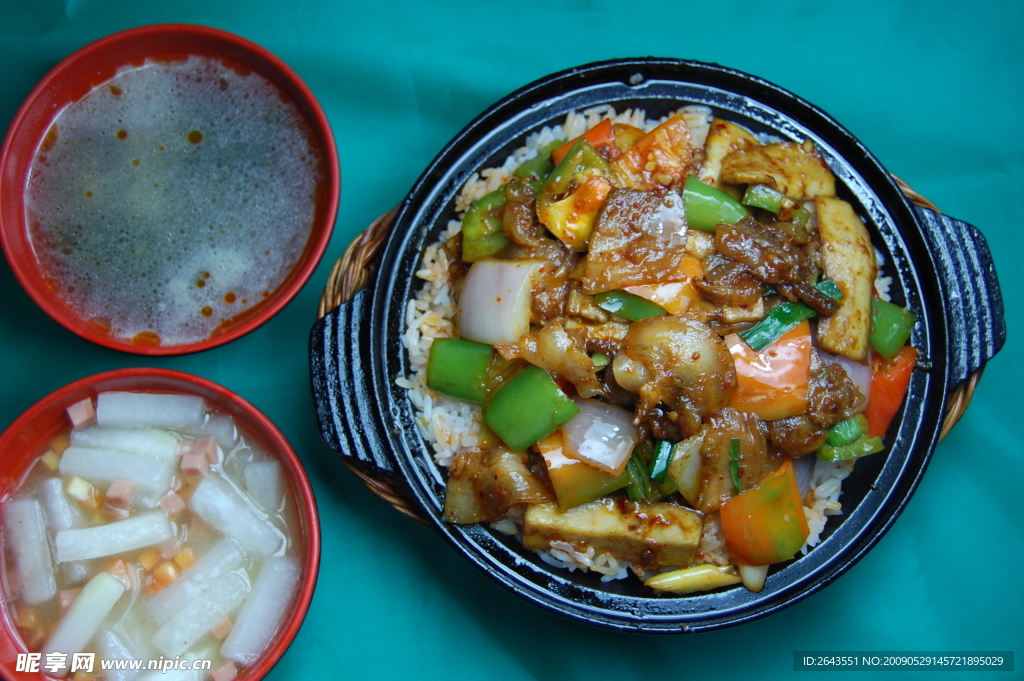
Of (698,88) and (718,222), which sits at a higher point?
(698,88)

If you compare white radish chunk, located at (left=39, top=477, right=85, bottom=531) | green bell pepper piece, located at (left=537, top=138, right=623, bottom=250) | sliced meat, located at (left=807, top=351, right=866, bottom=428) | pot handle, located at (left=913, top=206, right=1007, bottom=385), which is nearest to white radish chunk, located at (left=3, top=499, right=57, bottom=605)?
white radish chunk, located at (left=39, top=477, right=85, bottom=531)

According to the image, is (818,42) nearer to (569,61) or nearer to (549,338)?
(569,61)

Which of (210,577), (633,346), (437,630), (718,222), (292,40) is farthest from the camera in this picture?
(292,40)

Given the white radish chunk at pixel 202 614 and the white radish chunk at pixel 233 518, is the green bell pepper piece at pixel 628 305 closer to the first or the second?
the white radish chunk at pixel 233 518

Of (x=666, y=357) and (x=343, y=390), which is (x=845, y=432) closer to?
(x=666, y=357)

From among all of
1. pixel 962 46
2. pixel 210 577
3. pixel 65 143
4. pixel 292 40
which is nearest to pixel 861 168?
pixel 962 46
